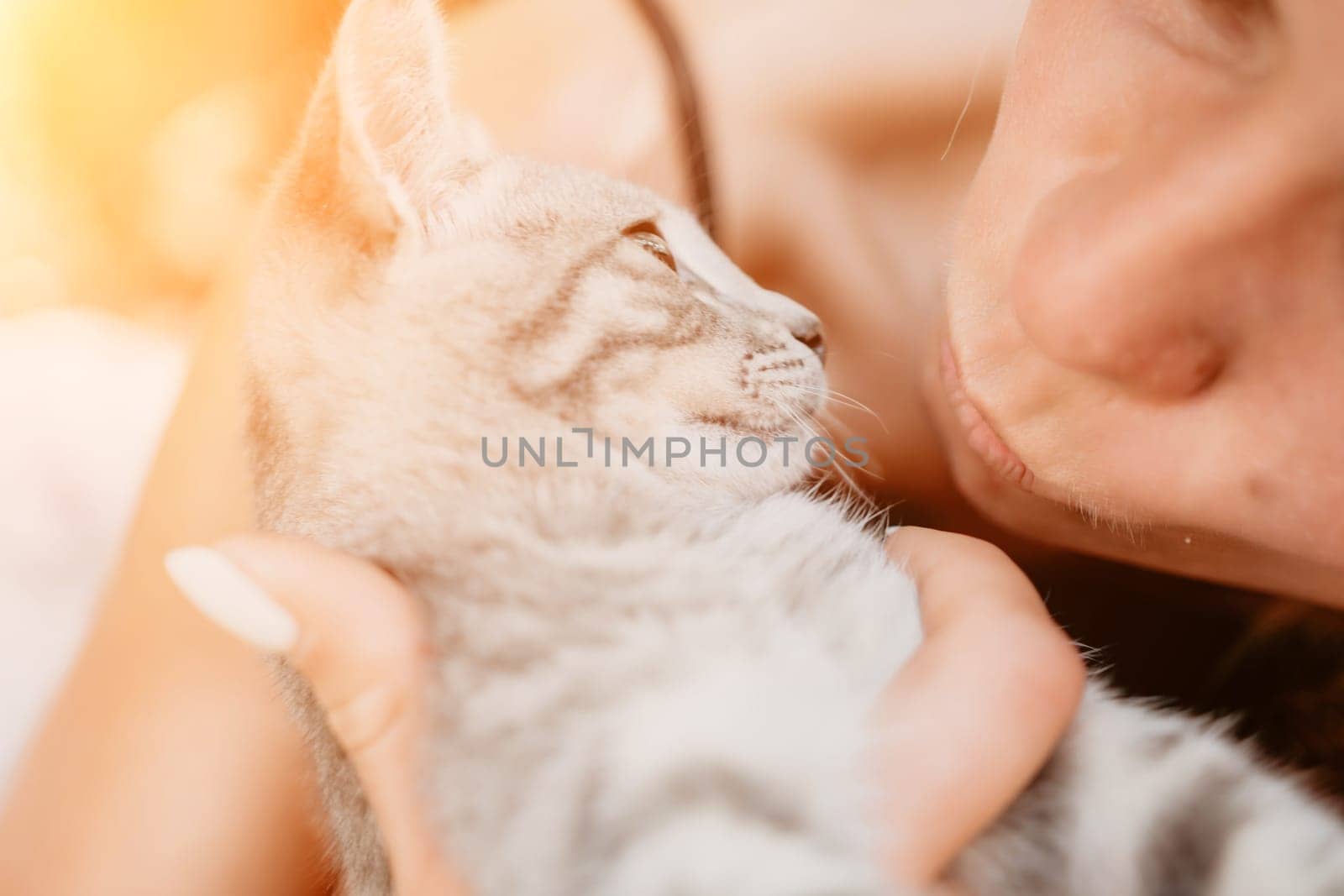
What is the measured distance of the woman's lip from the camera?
1.65 feet

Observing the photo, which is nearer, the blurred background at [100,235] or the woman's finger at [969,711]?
the woman's finger at [969,711]

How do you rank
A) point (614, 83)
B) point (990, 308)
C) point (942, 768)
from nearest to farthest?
point (942, 768), point (990, 308), point (614, 83)

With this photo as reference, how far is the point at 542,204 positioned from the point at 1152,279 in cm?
37

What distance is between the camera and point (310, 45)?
1.76 ft

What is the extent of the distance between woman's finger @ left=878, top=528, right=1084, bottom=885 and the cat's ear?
0.39 metres

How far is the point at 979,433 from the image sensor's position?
52 cm

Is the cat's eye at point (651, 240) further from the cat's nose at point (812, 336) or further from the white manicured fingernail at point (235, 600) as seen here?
the white manicured fingernail at point (235, 600)

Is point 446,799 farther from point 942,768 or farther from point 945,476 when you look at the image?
point 945,476

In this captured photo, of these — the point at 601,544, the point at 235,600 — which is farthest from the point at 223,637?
the point at 601,544

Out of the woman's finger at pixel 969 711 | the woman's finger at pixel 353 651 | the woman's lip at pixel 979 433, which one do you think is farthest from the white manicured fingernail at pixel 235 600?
the woman's lip at pixel 979 433

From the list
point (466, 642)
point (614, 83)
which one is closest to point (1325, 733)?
point (466, 642)

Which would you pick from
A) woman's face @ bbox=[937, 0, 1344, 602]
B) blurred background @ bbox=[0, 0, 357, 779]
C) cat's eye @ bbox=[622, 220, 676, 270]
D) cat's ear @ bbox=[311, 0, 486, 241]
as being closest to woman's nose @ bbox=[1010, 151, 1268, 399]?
woman's face @ bbox=[937, 0, 1344, 602]

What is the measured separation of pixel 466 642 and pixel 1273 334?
430 millimetres

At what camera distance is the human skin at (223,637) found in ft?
1.58
